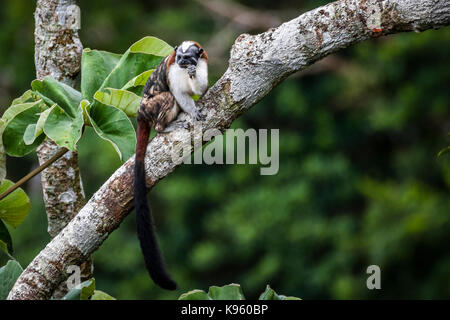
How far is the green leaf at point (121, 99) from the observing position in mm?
2037

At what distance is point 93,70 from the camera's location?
2.27 meters

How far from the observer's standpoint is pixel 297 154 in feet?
20.1

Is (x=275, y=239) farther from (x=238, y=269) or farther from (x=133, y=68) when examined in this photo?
(x=133, y=68)

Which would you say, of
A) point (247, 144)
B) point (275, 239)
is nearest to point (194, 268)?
point (275, 239)

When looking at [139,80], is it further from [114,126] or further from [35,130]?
[35,130]

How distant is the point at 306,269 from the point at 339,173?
97cm

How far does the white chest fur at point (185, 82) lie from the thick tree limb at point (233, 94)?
0.31 meters

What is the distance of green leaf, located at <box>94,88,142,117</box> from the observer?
2.04 meters

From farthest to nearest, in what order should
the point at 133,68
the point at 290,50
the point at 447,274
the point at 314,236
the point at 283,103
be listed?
the point at 283,103, the point at 314,236, the point at 447,274, the point at 133,68, the point at 290,50

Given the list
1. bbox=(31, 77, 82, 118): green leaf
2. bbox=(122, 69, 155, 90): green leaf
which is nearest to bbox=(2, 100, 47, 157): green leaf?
bbox=(31, 77, 82, 118): green leaf

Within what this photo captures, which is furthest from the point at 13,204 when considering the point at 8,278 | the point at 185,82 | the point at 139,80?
the point at 185,82

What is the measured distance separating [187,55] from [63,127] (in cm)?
54

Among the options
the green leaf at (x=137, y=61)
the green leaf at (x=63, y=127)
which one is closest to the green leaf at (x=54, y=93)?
the green leaf at (x=63, y=127)

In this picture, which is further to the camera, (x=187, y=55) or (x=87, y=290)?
(x=187, y=55)
